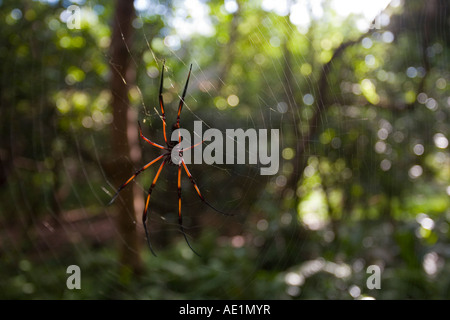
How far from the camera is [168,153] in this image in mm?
2598

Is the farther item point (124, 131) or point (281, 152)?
point (281, 152)

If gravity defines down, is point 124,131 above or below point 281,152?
above

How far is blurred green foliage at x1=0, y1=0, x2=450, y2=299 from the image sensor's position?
12.1ft

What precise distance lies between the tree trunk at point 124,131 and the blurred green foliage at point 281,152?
0.56 ft

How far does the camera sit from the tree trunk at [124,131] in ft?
10.7

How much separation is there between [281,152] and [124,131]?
205 cm

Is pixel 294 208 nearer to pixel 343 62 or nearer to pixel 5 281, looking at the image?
pixel 343 62

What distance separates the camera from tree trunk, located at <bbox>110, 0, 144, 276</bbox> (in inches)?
128

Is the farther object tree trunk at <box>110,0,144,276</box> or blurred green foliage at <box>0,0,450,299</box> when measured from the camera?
blurred green foliage at <box>0,0,450,299</box>

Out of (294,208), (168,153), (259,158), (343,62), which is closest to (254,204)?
(294,208)

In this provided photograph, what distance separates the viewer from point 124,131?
12.2 feet

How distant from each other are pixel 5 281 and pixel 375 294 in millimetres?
4681

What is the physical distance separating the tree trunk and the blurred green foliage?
0.56ft
